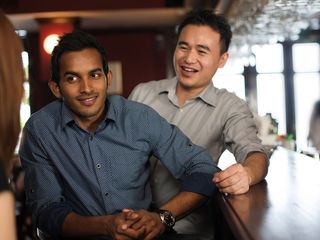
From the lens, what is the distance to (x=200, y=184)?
1852 millimetres

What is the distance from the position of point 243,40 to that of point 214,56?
3392 millimetres

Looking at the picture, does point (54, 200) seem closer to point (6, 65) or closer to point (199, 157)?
point (199, 157)

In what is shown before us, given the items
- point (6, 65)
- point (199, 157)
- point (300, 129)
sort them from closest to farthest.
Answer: point (6, 65), point (199, 157), point (300, 129)

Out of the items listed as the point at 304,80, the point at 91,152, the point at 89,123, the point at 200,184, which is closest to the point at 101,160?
the point at 91,152

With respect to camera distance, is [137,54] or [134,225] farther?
[137,54]

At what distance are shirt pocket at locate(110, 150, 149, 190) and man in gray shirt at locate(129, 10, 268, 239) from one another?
29cm

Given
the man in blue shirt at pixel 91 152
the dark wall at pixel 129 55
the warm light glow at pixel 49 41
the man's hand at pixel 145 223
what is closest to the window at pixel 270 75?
the dark wall at pixel 129 55

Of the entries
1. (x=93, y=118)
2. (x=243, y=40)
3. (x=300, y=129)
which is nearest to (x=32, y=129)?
(x=93, y=118)

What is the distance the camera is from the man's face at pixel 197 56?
2.27 metres

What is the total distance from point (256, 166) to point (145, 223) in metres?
0.49

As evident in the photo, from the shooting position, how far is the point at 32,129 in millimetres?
1889

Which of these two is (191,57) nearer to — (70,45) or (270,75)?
(70,45)

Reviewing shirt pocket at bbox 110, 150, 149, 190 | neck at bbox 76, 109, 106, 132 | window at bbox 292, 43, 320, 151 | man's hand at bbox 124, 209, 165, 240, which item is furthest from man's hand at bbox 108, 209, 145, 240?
window at bbox 292, 43, 320, 151

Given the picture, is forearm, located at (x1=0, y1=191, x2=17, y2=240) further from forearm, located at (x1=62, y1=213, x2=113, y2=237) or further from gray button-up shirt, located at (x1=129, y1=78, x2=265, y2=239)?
gray button-up shirt, located at (x1=129, y1=78, x2=265, y2=239)
